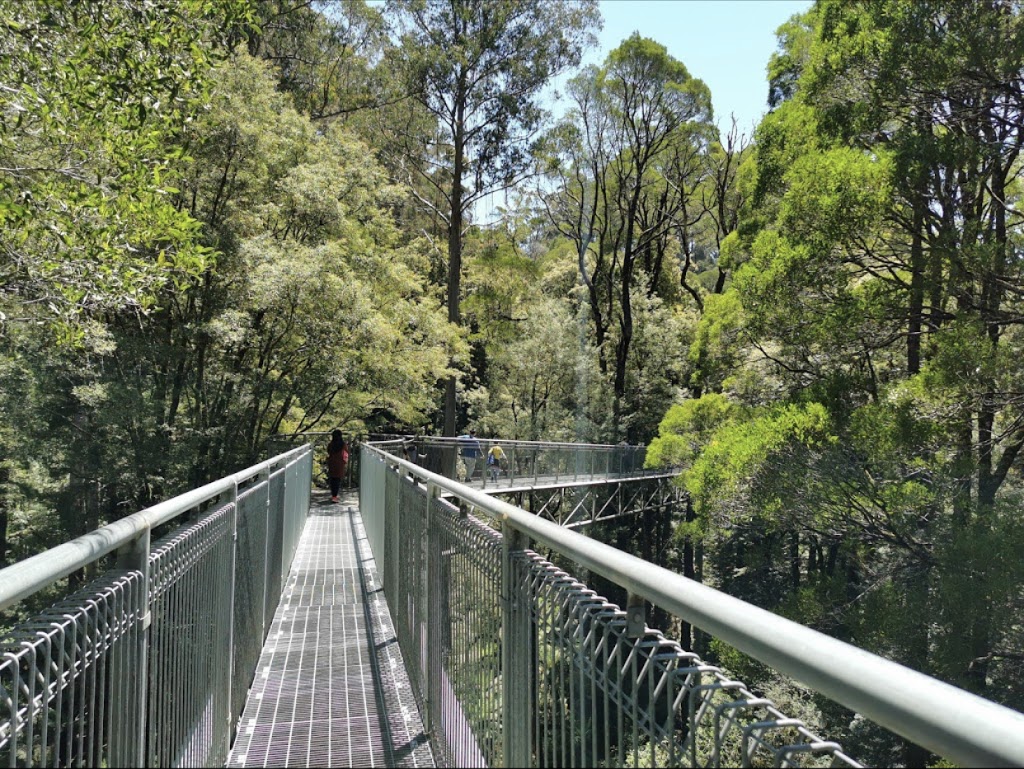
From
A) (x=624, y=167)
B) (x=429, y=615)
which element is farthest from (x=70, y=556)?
(x=624, y=167)

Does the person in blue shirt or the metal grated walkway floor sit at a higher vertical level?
the person in blue shirt

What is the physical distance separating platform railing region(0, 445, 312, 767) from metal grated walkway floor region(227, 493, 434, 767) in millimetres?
258

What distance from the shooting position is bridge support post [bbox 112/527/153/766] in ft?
7.12

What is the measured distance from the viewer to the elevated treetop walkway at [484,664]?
39.0 inches

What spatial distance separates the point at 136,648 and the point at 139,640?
0.09ft

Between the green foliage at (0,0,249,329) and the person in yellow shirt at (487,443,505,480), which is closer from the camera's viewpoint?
the green foliage at (0,0,249,329)

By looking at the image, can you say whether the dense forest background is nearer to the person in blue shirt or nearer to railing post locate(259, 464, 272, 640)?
railing post locate(259, 464, 272, 640)

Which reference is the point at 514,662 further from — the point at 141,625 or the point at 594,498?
the point at 594,498

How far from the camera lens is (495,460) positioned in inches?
805

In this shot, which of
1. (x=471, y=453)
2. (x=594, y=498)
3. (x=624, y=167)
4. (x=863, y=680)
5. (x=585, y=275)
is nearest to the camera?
(x=863, y=680)

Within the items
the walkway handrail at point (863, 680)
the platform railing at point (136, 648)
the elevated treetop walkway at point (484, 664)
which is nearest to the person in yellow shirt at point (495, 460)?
the elevated treetop walkway at point (484, 664)

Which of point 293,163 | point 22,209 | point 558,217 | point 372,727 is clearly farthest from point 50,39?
point 558,217

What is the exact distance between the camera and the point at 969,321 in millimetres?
9797

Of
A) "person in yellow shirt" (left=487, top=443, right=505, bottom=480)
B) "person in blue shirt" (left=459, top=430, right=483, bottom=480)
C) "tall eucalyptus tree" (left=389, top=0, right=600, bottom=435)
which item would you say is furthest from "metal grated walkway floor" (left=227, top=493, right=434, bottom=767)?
"tall eucalyptus tree" (left=389, top=0, right=600, bottom=435)
